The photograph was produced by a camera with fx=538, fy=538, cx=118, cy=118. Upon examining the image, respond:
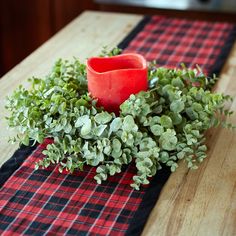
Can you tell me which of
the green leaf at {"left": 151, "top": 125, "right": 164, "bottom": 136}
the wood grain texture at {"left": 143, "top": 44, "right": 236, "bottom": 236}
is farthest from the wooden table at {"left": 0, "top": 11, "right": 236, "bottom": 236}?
the green leaf at {"left": 151, "top": 125, "right": 164, "bottom": 136}

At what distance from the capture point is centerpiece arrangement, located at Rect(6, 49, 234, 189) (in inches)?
42.3

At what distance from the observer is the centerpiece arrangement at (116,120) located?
1.08 metres

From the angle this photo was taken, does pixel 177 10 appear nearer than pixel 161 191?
No

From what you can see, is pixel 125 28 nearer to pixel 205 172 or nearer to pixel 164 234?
pixel 205 172

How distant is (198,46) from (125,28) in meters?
0.30

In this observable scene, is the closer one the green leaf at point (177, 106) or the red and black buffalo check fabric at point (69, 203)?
the red and black buffalo check fabric at point (69, 203)

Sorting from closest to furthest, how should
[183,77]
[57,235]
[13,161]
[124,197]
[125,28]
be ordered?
1. [57,235]
2. [124,197]
3. [13,161]
4. [183,77]
5. [125,28]

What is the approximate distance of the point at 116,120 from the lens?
1.07m

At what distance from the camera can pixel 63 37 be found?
1.88 m

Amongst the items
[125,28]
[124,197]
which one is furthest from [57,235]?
[125,28]

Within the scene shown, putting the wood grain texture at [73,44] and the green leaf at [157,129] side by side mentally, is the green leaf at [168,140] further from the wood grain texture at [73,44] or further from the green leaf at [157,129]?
the wood grain texture at [73,44]

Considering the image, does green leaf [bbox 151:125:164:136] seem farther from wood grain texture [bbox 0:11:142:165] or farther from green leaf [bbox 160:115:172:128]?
wood grain texture [bbox 0:11:142:165]

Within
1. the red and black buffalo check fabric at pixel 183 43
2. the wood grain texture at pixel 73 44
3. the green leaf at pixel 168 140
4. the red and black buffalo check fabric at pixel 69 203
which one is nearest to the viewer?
the red and black buffalo check fabric at pixel 69 203

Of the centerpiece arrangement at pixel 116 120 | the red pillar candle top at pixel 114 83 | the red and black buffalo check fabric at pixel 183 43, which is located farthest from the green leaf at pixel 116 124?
the red and black buffalo check fabric at pixel 183 43
